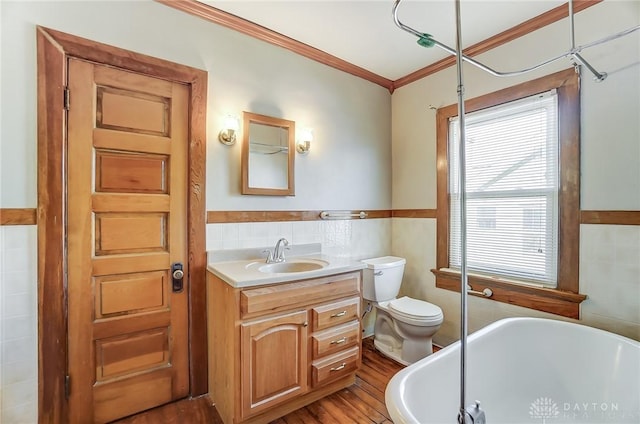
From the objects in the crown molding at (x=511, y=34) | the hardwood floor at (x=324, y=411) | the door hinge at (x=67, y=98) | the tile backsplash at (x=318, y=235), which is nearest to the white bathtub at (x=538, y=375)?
the hardwood floor at (x=324, y=411)

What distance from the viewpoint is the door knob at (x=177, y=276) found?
1812 mm

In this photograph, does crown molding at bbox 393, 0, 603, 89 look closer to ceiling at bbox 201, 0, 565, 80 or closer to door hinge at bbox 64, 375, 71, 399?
ceiling at bbox 201, 0, 565, 80

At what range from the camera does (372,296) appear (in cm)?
241

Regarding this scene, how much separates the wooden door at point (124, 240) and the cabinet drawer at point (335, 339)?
2.80ft

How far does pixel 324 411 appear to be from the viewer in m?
1.76

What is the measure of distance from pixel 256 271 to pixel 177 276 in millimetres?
531

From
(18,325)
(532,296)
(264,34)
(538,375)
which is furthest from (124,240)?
(532,296)

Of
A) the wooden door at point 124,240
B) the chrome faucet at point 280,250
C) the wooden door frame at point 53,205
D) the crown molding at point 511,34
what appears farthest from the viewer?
the chrome faucet at point 280,250

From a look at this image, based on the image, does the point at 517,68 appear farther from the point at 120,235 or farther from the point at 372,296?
the point at 120,235

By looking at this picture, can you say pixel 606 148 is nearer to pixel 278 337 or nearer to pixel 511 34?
pixel 511 34

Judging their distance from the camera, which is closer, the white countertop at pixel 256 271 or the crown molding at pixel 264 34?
the white countertop at pixel 256 271

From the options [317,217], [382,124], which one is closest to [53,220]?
[317,217]

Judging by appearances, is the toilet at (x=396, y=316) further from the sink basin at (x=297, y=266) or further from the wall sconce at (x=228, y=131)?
the wall sconce at (x=228, y=131)

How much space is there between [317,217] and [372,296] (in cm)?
81
